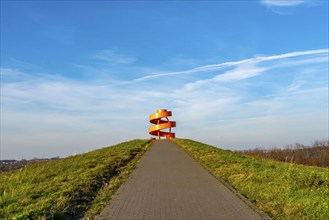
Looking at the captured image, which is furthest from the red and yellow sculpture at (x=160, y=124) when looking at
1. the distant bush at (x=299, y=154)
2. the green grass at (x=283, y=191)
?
the green grass at (x=283, y=191)

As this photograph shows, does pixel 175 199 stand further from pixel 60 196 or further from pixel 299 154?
pixel 299 154

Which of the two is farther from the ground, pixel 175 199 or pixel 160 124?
pixel 160 124

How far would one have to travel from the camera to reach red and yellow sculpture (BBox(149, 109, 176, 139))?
134 ft

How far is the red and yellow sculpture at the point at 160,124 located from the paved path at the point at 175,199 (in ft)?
85.6

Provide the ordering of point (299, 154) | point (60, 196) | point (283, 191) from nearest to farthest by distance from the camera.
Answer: point (60, 196)
point (283, 191)
point (299, 154)

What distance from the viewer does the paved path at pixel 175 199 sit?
313 inches

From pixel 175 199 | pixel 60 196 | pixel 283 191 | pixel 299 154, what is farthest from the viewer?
pixel 299 154

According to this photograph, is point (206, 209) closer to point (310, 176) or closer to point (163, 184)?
point (163, 184)

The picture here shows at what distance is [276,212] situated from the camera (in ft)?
26.4

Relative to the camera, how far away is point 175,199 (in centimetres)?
953

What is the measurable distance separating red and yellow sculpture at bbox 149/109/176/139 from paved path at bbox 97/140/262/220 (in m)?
26.1

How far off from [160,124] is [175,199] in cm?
3220

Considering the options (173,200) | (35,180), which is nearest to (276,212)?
(173,200)

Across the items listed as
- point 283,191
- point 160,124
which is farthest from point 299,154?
point 283,191
